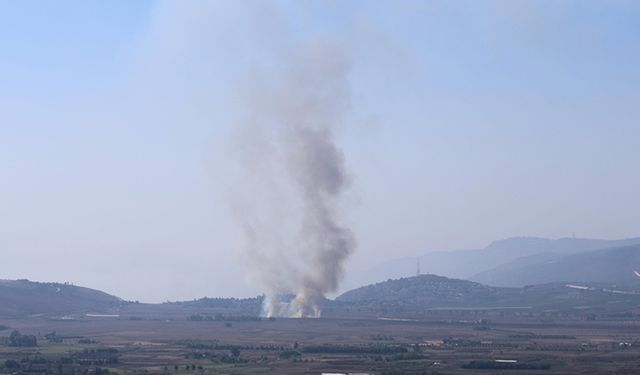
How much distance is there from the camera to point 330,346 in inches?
3984

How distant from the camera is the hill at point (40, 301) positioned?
16800cm

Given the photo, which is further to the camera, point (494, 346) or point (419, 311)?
point (419, 311)

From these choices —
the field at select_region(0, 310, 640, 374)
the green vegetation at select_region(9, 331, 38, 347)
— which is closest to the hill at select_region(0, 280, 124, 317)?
the field at select_region(0, 310, 640, 374)

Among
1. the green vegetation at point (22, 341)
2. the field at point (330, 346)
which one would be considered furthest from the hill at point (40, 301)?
the green vegetation at point (22, 341)

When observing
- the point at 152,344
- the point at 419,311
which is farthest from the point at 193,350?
the point at 419,311

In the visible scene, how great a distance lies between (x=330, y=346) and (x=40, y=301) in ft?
297

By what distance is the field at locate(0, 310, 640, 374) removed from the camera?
82.5m

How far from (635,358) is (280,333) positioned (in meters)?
45.4

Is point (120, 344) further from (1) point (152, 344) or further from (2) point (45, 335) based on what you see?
(2) point (45, 335)

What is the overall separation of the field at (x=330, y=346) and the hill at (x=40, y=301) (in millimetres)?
17488

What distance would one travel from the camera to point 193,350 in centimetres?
9988

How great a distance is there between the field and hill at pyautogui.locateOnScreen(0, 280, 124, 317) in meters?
17.5

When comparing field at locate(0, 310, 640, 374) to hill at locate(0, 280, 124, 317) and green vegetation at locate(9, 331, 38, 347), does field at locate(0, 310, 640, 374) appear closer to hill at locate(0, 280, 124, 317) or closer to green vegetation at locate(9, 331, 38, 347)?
green vegetation at locate(9, 331, 38, 347)

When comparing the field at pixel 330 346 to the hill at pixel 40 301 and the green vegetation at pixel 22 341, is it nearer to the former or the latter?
the green vegetation at pixel 22 341
